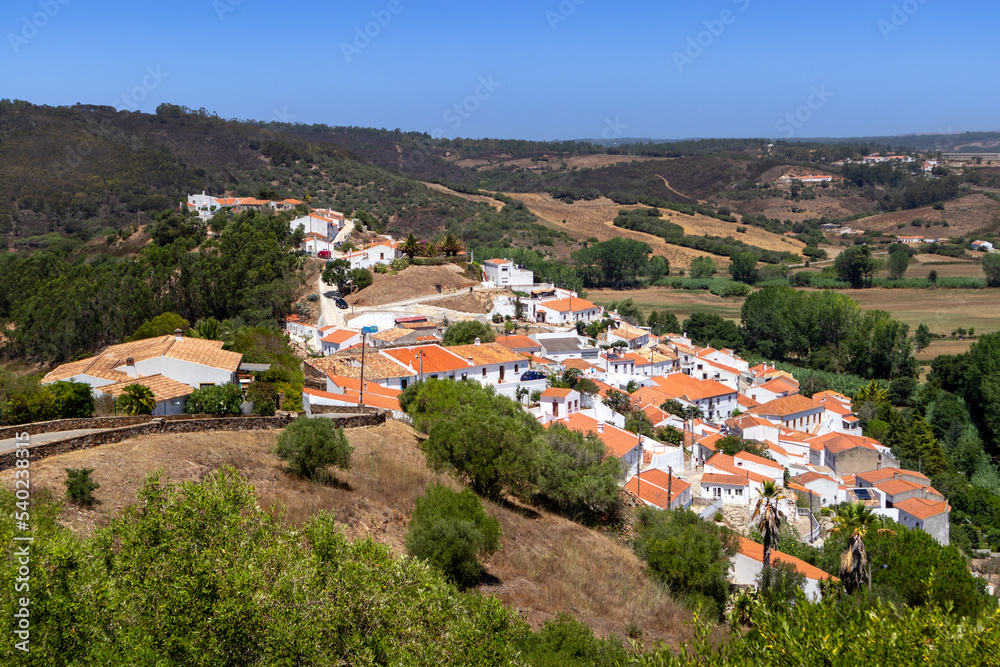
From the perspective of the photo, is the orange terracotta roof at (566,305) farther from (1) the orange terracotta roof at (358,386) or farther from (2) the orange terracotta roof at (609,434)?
(1) the orange terracotta roof at (358,386)

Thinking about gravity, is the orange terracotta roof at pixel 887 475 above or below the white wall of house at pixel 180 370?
below

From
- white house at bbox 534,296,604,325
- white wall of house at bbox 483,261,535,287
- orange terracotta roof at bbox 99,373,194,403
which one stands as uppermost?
orange terracotta roof at bbox 99,373,194,403

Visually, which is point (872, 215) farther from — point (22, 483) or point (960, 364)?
point (22, 483)

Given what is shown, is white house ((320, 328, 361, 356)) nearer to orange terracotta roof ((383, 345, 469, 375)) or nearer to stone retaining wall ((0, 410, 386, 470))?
orange terracotta roof ((383, 345, 469, 375))

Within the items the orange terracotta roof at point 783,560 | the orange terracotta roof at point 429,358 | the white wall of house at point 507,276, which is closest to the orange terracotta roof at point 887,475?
the orange terracotta roof at point 783,560

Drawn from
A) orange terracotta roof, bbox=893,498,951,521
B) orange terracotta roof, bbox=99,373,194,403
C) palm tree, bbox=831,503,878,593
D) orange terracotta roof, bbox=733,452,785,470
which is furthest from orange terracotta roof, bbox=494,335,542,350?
palm tree, bbox=831,503,878,593

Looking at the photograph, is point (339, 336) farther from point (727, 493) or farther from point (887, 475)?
point (887, 475)

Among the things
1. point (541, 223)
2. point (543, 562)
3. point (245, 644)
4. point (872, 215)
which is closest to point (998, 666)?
point (245, 644)

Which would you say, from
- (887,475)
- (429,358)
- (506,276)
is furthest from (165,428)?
(506,276)
